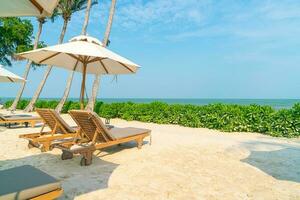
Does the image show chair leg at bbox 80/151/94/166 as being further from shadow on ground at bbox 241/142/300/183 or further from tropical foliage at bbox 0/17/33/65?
tropical foliage at bbox 0/17/33/65

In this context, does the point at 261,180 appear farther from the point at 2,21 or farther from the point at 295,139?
the point at 2,21

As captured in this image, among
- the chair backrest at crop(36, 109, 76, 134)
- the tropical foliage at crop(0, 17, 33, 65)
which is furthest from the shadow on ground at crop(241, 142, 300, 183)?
the tropical foliage at crop(0, 17, 33, 65)

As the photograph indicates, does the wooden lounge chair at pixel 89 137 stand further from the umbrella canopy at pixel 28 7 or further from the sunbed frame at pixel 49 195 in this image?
the umbrella canopy at pixel 28 7

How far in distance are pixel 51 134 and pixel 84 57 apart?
236cm

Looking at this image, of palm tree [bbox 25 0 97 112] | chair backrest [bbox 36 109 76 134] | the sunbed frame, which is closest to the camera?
the sunbed frame

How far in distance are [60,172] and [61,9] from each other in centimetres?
1853

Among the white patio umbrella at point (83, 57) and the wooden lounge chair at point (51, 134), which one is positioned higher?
the white patio umbrella at point (83, 57)

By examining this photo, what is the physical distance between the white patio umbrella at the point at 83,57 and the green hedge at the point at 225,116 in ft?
16.6

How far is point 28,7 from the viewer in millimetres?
2971

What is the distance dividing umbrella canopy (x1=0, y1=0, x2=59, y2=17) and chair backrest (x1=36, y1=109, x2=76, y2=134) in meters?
4.29

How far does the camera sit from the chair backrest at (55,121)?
712 centimetres

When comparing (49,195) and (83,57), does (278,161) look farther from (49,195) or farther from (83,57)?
(83,57)

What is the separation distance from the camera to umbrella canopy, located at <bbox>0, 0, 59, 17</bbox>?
9.32 ft

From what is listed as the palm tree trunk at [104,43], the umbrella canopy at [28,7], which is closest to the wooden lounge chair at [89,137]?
the umbrella canopy at [28,7]
